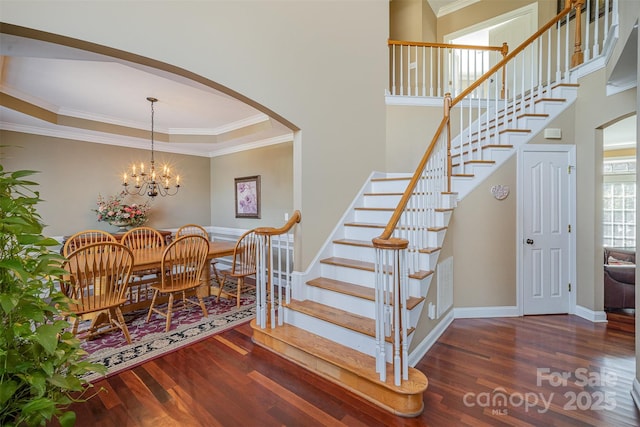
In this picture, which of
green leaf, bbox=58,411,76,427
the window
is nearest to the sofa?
the window

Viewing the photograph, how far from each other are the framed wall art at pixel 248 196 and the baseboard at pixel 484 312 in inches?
145

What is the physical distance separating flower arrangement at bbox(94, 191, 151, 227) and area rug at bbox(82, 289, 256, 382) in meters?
1.82

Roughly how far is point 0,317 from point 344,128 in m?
2.99

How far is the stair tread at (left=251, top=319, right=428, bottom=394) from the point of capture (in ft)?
5.92

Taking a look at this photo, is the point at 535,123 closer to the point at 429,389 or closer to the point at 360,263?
the point at 360,263

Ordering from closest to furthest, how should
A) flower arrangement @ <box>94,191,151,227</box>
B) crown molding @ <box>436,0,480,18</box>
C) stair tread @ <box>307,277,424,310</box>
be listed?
1. stair tread @ <box>307,277,424,310</box>
2. flower arrangement @ <box>94,191,151,227</box>
3. crown molding @ <box>436,0,480,18</box>

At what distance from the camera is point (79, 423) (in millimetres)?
1723

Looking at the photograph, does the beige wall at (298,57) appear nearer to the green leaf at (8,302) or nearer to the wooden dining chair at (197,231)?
the green leaf at (8,302)

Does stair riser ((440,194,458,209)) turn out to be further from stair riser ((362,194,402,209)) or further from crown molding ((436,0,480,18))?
crown molding ((436,0,480,18))

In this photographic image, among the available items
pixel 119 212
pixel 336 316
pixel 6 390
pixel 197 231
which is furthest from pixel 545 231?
A: pixel 119 212

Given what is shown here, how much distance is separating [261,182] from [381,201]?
8.87ft

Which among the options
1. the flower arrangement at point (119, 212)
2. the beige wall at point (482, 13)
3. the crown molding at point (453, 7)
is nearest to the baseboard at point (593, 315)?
the beige wall at point (482, 13)

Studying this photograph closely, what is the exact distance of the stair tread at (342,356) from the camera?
1805mm

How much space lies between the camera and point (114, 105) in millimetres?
4016
